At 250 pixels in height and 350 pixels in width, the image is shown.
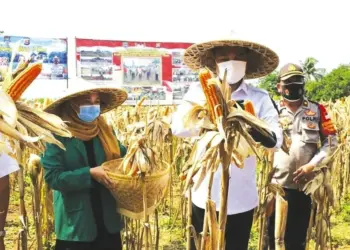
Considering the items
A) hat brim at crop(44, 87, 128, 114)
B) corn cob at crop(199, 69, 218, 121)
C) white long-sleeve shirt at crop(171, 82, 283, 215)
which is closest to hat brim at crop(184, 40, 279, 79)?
white long-sleeve shirt at crop(171, 82, 283, 215)

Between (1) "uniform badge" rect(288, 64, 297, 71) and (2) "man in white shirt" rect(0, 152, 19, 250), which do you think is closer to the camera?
(2) "man in white shirt" rect(0, 152, 19, 250)

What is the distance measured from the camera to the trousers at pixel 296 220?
3.06 metres

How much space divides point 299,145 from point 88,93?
4.90 feet

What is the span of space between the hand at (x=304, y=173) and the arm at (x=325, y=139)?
34mm

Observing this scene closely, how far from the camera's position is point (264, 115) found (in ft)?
6.92

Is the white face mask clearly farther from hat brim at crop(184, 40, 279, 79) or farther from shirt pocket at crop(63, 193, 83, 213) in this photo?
shirt pocket at crop(63, 193, 83, 213)

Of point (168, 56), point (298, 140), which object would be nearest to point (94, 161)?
point (298, 140)

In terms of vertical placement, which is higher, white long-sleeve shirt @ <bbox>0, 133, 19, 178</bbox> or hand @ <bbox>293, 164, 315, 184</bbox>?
white long-sleeve shirt @ <bbox>0, 133, 19, 178</bbox>

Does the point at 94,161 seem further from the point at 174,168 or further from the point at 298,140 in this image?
the point at 174,168

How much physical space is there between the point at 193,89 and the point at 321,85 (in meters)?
35.7

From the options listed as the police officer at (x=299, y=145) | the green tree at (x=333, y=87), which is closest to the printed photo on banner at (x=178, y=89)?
the police officer at (x=299, y=145)

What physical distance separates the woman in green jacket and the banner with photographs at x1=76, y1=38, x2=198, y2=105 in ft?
42.4

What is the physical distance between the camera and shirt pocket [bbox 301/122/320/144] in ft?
9.65

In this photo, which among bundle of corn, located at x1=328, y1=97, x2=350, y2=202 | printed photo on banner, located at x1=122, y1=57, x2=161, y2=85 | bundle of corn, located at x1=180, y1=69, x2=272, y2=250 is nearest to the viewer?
bundle of corn, located at x1=180, y1=69, x2=272, y2=250
